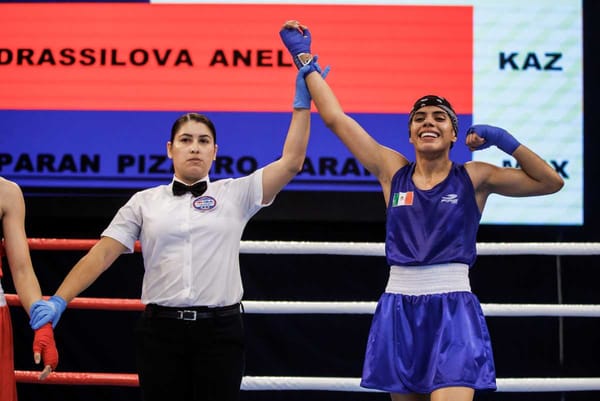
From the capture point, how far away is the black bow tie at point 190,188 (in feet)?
7.75

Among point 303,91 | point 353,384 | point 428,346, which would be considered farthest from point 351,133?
point 353,384

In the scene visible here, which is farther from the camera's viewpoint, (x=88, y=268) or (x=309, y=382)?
(x=309, y=382)

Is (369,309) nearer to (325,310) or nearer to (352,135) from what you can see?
(325,310)

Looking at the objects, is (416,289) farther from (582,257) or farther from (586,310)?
(582,257)

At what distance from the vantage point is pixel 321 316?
3.82 meters

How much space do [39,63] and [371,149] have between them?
6.18 ft

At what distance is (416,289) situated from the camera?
232 cm

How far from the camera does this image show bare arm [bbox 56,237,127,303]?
2.33 meters

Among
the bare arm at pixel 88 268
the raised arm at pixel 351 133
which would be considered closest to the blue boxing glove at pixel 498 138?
the raised arm at pixel 351 133

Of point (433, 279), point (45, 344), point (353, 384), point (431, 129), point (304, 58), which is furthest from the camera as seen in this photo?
point (353, 384)

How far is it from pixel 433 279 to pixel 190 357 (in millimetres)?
708

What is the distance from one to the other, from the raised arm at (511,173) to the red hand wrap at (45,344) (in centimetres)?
128

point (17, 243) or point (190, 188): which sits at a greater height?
point (190, 188)

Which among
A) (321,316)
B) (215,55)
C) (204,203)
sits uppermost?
(215,55)
